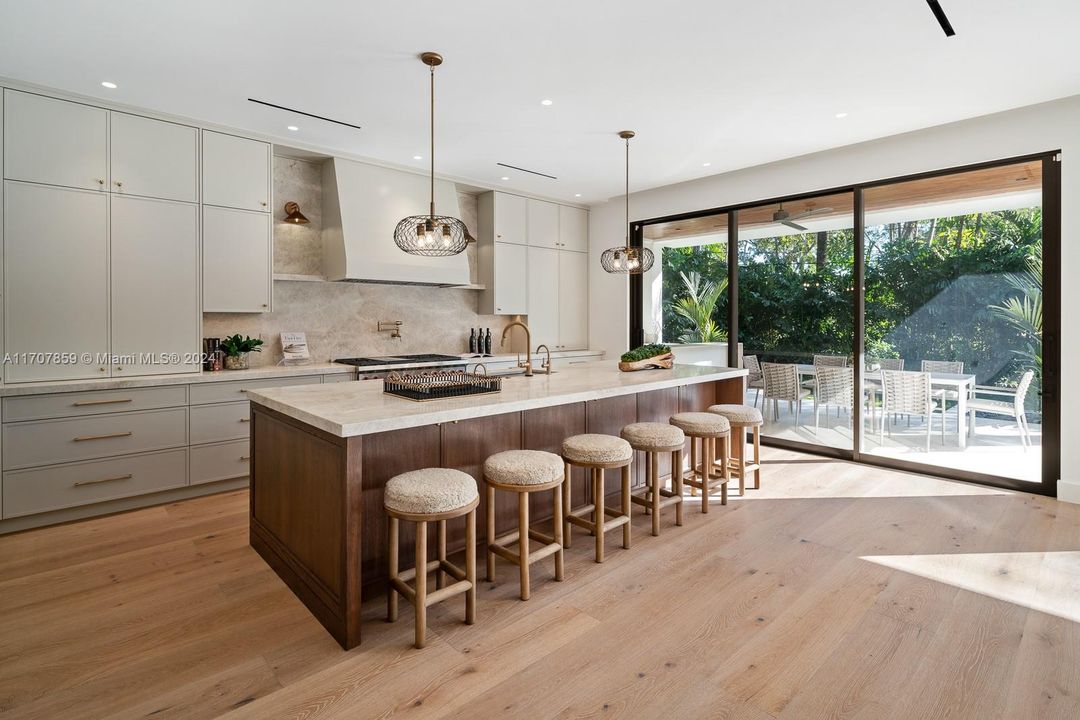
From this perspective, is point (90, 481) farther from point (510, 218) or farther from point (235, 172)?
point (510, 218)

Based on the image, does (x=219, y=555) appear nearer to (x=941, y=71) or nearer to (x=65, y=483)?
(x=65, y=483)

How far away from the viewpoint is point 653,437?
10.3 ft

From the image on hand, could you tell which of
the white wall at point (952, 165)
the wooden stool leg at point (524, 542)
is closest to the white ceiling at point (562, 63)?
the white wall at point (952, 165)

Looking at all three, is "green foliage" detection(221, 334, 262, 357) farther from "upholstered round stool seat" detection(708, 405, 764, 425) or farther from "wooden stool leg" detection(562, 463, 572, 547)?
"upholstered round stool seat" detection(708, 405, 764, 425)

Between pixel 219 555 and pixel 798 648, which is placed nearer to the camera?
pixel 798 648

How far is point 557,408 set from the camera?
3.18 metres

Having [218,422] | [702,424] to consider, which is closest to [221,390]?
[218,422]

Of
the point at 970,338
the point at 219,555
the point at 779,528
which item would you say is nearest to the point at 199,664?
the point at 219,555

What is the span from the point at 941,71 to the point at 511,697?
387 cm

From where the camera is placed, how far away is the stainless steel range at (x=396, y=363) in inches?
172

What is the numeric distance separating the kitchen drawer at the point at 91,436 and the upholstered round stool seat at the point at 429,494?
2.36 meters

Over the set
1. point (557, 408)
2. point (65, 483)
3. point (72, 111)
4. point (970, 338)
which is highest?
point (72, 111)

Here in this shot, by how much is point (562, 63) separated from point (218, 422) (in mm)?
3218

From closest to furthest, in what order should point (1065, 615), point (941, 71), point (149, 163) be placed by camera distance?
point (1065, 615), point (941, 71), point (149, 163)
